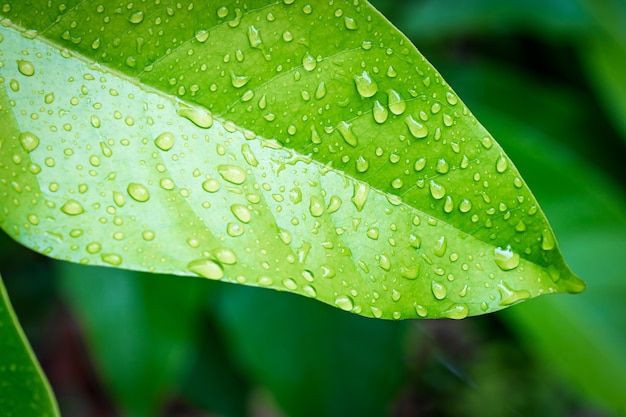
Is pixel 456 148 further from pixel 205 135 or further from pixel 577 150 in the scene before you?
pixel 577 150

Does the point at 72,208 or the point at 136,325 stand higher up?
the point at 72,208

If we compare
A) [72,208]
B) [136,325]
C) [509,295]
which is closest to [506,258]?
[509,295]

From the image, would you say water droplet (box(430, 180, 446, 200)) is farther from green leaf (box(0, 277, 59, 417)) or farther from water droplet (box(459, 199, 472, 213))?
green leaf (box(0, 277, 59, 417))

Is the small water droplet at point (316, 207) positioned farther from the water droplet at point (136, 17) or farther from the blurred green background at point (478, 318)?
the blurred green background at point (478, 318)

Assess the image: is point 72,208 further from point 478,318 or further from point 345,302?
point 478,318

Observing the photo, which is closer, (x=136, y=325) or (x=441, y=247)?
(x=441, y=247)

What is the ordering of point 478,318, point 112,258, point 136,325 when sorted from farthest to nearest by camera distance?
point 478,318, point 136,325, point 112,258
